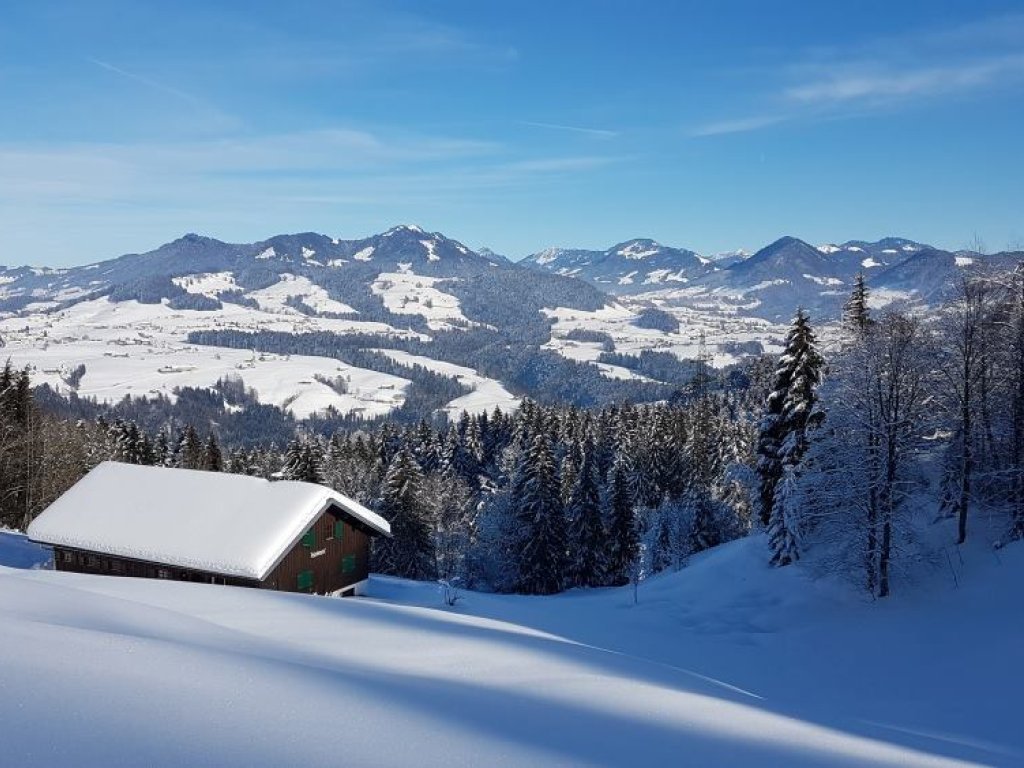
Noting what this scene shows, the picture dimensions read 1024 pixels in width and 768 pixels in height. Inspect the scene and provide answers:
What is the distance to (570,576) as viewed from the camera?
47.8 meters

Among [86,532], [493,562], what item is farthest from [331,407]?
[86,532]

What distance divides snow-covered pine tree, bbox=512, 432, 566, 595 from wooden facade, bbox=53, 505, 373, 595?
18.1m

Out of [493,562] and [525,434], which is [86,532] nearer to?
[493,562]

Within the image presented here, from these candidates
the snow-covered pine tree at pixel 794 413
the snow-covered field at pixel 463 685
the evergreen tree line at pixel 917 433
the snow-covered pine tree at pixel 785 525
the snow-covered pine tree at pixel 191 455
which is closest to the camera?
the snow-covered field at pixel 463 685

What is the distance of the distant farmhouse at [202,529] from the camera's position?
22.9 meters

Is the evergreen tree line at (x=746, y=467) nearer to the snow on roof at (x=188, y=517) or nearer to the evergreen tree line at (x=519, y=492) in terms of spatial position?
the evergreen tree line at (x=519, y=492)

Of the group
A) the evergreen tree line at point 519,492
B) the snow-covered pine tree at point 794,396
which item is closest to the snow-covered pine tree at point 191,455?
the evergreen tree line at point 519,492

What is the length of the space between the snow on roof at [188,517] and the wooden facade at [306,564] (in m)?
0.50

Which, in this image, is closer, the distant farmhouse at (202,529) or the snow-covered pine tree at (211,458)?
the distant farmhouse at (202,529)

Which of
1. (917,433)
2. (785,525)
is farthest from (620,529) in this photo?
(917,433)

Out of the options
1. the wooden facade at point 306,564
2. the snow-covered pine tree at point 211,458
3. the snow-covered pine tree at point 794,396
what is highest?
the snow-covered pine tree at point 794,396

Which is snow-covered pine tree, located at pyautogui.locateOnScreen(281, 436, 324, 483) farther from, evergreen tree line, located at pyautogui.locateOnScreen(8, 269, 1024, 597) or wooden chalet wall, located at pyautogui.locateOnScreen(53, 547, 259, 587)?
wooden chalet wall, located at pyautogui.locateOnScreen(53, 547, 259, 587)

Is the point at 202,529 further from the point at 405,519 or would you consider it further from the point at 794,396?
the point at 794,396

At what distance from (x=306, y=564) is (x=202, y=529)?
413cm
